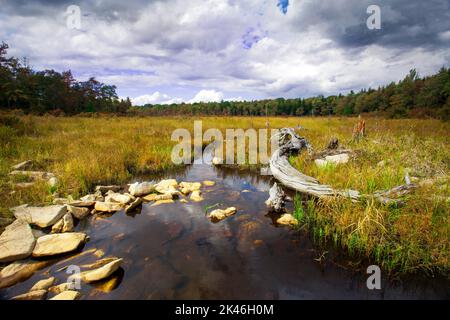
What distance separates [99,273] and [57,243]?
1145mm

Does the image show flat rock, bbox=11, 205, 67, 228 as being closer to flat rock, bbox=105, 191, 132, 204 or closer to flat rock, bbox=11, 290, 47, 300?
flat rock, bbox=105, 191, 132, 204

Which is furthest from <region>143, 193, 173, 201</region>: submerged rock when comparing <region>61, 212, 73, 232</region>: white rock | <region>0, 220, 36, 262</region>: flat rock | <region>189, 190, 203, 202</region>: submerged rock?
<region>0, 220, 36, 262</region>: flat rock

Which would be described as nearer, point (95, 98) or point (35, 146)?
point (35, 146)

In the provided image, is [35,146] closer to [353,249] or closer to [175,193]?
[175,193]

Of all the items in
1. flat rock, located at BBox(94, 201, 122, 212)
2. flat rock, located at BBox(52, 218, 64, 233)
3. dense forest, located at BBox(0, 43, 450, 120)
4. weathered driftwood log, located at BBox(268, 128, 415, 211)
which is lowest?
flat rock, located at BBox(52, 218, 64, 233)

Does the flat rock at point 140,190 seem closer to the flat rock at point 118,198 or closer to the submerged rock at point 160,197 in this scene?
the submerged rock at point 160,197

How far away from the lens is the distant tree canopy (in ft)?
78.4

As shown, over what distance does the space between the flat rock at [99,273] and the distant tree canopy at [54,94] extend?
Answer: 960 inches

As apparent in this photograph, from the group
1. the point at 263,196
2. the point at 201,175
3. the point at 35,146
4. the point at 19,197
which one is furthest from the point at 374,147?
the point at 35,146

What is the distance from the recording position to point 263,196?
17.9ft

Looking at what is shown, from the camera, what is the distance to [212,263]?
3064mm

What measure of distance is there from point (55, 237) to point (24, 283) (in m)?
0.81

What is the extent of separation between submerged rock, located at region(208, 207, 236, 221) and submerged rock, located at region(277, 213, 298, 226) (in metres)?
0.98

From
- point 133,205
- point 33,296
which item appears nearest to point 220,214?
point 133,205
